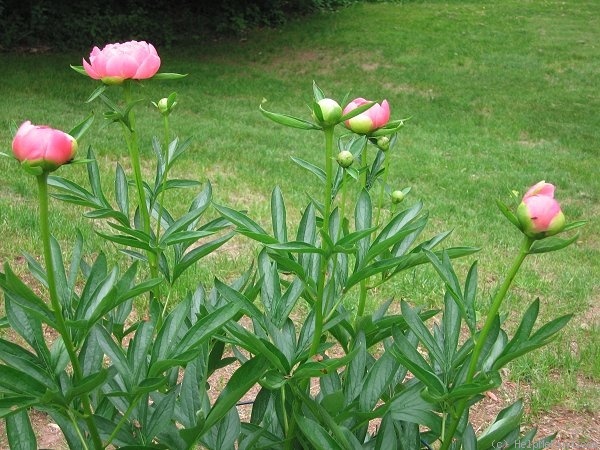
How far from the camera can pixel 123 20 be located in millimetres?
10625

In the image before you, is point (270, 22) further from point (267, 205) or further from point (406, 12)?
point (267, 205)

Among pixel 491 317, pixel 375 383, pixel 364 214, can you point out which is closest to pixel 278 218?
pixel 364 214

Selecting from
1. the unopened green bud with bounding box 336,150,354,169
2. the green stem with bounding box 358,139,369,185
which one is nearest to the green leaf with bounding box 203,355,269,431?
the unopened green bud with bounding box 336,150,354,169

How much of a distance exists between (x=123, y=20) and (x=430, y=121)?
504 centimetres

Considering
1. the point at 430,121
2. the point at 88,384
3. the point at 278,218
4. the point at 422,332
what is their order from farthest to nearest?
the point at 430,121, the point at 278,218, the point at 422,332, the point at 88,384

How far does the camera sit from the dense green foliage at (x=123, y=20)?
1012 cm

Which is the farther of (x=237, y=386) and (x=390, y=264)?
(x=390, y=264)

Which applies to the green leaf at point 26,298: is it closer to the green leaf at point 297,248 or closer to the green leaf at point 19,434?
the green leaf at point 19,434

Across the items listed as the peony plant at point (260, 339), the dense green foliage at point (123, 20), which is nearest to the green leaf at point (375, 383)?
the peony plant at point (260, 339)

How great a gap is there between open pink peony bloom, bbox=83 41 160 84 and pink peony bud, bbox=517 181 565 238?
28.1 inches

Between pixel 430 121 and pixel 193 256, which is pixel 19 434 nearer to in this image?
pixel 193 256

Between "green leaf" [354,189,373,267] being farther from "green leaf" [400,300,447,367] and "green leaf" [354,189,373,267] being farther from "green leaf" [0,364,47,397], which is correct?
"green leaf" [0,364,47,397]

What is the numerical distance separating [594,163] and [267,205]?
3619 mm

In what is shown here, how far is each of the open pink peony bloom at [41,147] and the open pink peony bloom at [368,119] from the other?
1.66ft
